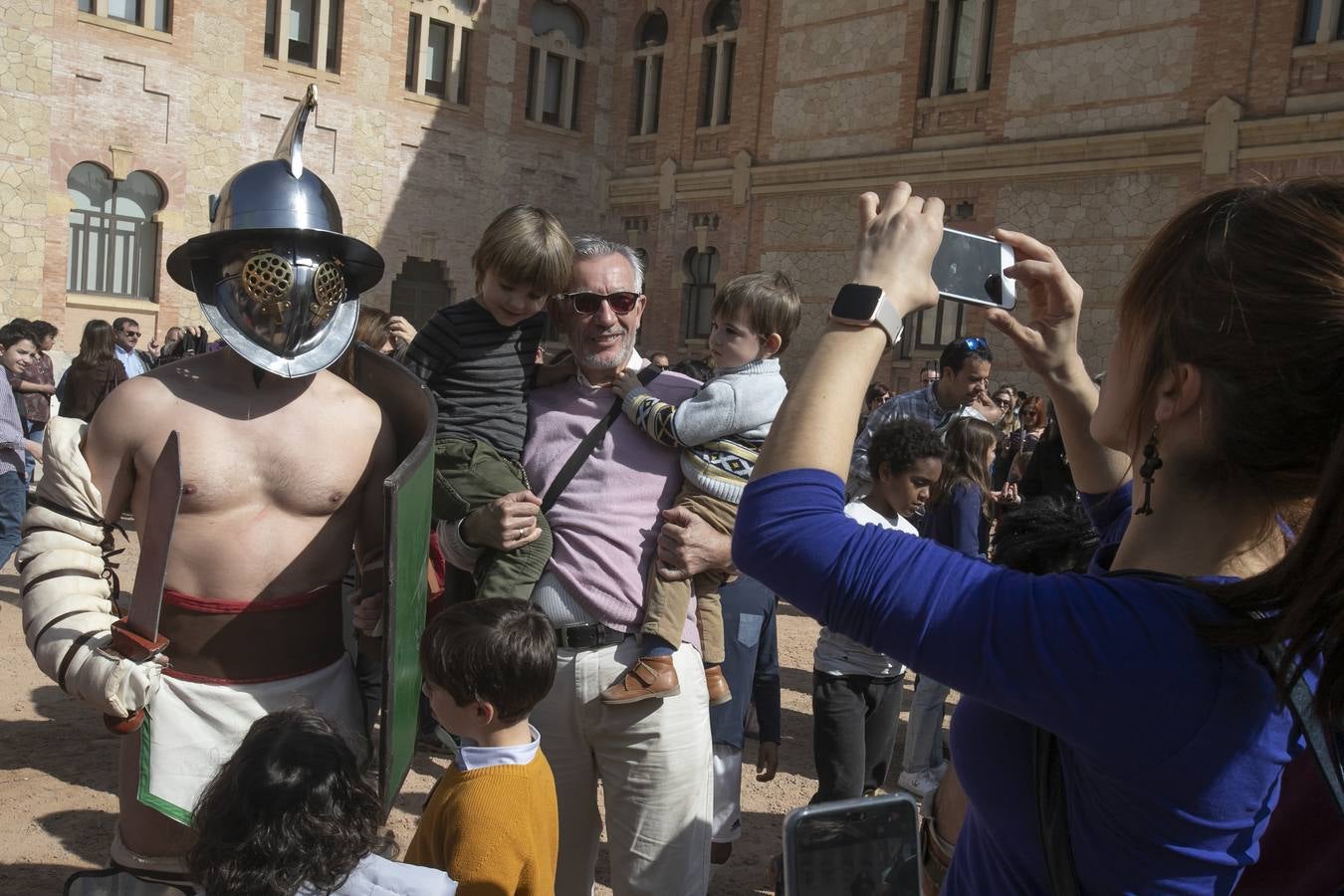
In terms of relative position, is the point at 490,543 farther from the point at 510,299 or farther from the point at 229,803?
the point at 229,803

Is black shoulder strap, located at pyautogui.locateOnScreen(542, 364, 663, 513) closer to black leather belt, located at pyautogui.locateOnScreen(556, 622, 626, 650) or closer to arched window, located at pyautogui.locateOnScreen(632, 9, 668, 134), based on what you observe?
black leather belt, located at pyautogui.locateOnScreen(556, 622, 626, 650)

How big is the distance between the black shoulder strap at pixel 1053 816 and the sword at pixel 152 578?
173cm

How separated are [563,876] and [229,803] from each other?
1088 millimetres

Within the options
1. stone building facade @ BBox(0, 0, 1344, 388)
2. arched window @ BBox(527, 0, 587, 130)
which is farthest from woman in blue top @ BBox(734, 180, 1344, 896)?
arched window @ BBox(527, 0, 587, 130)

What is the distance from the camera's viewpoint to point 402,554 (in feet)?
7.25

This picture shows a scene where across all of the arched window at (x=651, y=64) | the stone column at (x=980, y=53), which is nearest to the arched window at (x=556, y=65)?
the arched window at (x=651, y=64)

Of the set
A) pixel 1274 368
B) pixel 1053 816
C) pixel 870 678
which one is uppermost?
pixel 1274 368

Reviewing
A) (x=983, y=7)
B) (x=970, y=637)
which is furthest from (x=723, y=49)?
(x=970, y=637)

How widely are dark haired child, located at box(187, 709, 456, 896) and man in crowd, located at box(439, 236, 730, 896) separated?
28.5 inches

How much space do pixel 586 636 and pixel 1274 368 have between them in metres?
1.80

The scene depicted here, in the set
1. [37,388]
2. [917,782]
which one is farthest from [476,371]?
[37,388]

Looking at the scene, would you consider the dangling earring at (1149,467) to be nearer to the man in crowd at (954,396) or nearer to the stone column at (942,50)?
the man in crowd at (954,396)

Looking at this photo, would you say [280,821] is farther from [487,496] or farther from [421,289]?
[421,289]

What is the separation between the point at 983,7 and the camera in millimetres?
17312
